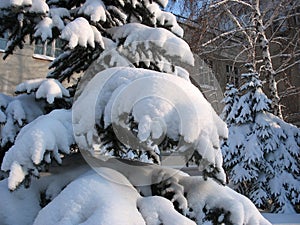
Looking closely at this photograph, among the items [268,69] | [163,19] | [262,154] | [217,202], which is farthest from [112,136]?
[268,69]

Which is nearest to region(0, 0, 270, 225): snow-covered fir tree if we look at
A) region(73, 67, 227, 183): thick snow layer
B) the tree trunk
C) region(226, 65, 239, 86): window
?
region(73, 67, 227, 183): thick snow layer

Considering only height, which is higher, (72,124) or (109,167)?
(72,124)

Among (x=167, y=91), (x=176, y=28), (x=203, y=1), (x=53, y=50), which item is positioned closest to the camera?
(x=167, y=91)

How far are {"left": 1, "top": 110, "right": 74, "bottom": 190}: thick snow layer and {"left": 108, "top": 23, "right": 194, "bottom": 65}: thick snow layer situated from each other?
2.61ft

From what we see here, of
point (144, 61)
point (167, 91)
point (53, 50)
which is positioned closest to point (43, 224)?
point (167, 91)

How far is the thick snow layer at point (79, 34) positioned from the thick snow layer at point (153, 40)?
0.98 ft

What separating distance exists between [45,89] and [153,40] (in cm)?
82

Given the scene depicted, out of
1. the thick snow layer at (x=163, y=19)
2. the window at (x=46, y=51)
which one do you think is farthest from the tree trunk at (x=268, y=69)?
the thick snow layer at (x=163, y=19)

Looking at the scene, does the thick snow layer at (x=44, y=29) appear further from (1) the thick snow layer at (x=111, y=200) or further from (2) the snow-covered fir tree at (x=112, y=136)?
(1) the thick snow layer at (x=111, y=200)

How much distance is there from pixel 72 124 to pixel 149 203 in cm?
59

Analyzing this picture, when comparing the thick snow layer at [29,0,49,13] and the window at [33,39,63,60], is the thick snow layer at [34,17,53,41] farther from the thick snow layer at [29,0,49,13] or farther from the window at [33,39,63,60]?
the window at [33,39,63,60]

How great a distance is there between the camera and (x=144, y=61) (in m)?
2.44

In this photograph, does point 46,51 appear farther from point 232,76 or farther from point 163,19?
Result: point 163,19

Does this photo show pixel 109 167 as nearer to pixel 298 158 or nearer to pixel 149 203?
pixel 149 203
